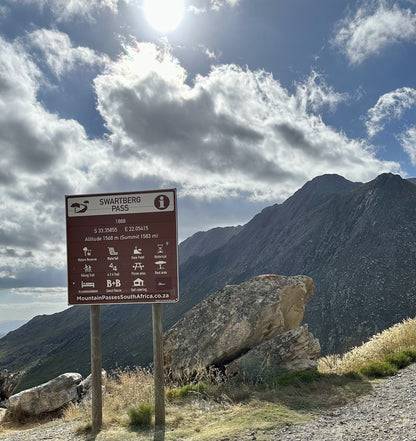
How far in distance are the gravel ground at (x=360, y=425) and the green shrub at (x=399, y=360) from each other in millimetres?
2115

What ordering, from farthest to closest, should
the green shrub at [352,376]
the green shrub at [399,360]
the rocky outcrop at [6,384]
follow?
the rocky outcrop at [6,384], the green shrub at [399,360], the green shrub at [352,376]

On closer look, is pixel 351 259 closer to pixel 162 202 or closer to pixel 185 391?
pixel 185 391

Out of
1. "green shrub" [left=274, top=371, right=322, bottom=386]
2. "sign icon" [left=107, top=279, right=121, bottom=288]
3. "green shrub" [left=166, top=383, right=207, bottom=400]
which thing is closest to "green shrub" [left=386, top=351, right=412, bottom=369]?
"green shrub" [left=274, top=371, right=322, bottom=386]

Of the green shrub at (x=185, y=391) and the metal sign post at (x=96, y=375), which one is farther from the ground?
the metal sign post at (x=96, y=375)

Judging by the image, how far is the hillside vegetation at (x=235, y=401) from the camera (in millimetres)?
7805

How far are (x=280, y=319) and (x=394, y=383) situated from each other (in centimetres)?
455

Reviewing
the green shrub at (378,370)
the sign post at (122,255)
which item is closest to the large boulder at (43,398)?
the sign post at (122,255)

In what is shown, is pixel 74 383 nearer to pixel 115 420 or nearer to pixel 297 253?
pixel 115 420

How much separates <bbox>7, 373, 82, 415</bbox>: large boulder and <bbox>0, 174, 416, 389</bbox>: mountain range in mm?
37872

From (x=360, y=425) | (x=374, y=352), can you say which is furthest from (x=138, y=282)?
(x=374, y=352)

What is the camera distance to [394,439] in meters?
6.14

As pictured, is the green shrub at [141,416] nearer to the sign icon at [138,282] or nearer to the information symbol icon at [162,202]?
the sign icon at [138,282]

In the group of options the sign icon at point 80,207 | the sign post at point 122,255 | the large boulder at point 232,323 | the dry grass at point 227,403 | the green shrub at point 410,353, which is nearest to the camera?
the dry grass at point 227,403

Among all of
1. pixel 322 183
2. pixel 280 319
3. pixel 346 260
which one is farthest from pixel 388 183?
pixel 280 319
